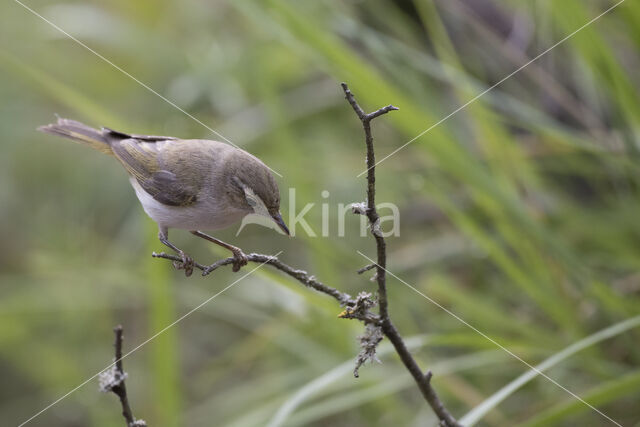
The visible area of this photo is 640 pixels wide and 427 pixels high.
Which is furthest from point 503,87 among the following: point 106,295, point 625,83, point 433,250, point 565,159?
point 106,295

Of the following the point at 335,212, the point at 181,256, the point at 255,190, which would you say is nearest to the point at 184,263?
the point at 181,256

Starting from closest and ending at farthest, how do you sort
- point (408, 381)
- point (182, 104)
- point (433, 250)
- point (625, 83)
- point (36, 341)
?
point (625, 83), point (408, 381), point (433, 250), point (182, 104), point (36, 341)

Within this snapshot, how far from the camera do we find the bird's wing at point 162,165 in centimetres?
126

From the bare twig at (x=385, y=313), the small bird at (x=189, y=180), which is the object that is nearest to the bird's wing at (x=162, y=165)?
the small bird at (x=189, y=180)

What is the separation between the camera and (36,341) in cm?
370

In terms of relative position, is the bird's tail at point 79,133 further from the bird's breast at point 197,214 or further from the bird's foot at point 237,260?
the bird's foot at point 237,260

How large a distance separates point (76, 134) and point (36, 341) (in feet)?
9.26

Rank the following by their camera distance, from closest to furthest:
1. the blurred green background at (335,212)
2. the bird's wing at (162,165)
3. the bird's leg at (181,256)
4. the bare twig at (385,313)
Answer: the bare twig at (385,313)
the bird's leg at (181,256)
the bird's wing at (162,165)
the blurred green background at (335,212)

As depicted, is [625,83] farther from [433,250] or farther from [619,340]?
[433,250]

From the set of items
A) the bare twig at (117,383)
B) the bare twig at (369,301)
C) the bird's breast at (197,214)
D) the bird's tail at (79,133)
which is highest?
the bird's tail at (79,133)

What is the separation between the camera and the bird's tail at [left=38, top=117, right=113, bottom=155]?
46.8 inches

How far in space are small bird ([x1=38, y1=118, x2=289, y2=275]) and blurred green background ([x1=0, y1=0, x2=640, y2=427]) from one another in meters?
0.26

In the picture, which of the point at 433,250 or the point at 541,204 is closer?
the point at 541,204

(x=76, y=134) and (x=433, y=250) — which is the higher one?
(x=76, y=134)
